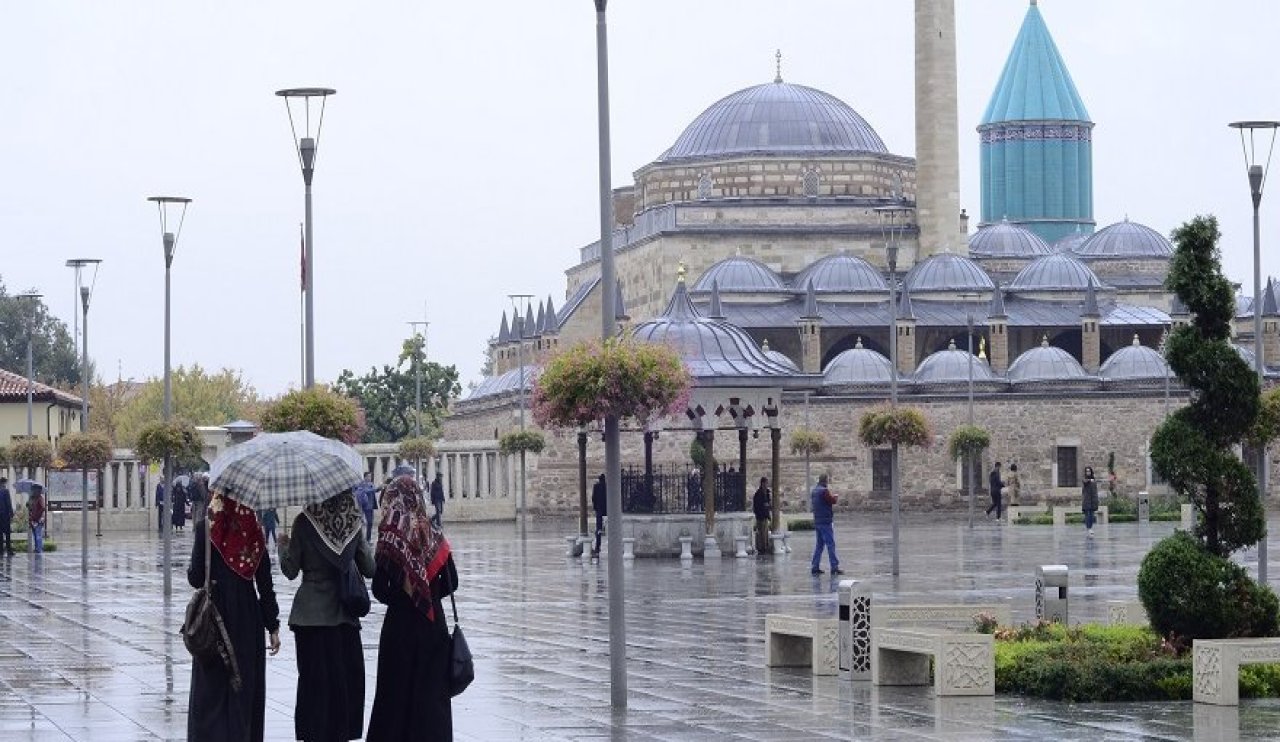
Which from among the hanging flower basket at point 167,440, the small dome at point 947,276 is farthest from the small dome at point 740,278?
the hanging flower basket at point 167,440

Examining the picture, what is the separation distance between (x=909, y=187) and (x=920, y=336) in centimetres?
772

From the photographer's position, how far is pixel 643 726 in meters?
13.8

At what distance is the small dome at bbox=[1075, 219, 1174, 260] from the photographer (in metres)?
78.8

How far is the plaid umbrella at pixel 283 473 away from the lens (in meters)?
11.8

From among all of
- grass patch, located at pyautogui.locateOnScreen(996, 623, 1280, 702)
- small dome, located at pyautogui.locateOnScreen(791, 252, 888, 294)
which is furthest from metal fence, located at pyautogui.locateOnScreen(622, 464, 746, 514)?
small dome, located at pyautogui.locateOnScreen(791, 252, 888, 294)

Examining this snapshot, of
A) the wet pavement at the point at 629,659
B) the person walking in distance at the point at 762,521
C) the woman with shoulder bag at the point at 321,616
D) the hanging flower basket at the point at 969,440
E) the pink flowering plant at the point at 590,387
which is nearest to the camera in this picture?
the woman with shoulder bag at the point at 321,616

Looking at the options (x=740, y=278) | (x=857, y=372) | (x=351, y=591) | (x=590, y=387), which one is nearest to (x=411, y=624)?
(x=351, y=591)

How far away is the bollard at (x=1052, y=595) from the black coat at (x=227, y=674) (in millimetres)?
7547

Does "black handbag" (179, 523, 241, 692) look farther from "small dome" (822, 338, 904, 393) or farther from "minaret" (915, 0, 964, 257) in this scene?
"minaret" (915, 0, 964, 257)

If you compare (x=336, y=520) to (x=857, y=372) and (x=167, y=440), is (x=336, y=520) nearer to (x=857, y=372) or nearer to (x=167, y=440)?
(x=167, y=440)

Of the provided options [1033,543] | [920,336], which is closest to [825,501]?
[1033,543]

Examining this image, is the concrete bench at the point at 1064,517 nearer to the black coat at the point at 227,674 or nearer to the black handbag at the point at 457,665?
the black handbag at the point at 457,665

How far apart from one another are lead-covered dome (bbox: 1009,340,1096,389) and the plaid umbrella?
54073mm

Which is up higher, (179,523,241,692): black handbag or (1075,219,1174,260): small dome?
(1075,219,1174,260): small dome
